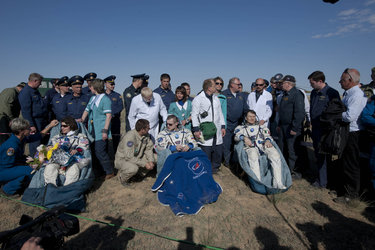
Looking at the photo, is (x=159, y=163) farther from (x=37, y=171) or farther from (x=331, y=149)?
(x=331, y=149)

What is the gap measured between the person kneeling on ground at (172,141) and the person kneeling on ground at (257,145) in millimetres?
1073

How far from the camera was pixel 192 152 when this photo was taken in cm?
423

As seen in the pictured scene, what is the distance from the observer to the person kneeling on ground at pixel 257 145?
4254 mm

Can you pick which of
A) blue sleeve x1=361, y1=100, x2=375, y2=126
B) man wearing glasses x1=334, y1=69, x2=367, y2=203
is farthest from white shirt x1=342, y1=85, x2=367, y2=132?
blue sleeve x1=361, y1=100, x2=375, y2=126

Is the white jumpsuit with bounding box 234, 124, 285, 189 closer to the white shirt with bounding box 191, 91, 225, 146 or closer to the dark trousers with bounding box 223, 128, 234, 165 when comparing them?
the white shirt with bounding box 191, 91, 225, 146

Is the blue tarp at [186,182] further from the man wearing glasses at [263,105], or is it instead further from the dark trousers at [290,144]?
the man wearing glasses at [263,105]

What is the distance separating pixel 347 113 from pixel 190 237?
3176 millimetres

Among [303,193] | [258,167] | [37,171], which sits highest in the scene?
[37,171]

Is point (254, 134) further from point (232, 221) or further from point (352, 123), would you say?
point (232, 221)

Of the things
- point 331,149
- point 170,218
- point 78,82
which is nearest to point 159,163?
point 170,218

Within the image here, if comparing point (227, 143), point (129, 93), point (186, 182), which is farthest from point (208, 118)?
point (129, 93)

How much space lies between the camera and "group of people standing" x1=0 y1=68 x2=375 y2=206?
12.7 ft

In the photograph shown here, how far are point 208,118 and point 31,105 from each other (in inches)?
153

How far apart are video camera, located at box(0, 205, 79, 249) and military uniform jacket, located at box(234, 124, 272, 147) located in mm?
3657
